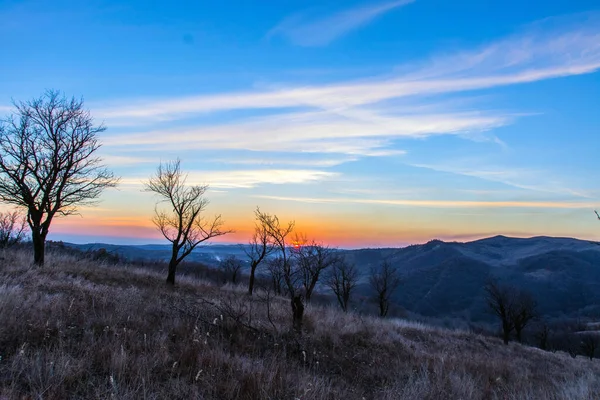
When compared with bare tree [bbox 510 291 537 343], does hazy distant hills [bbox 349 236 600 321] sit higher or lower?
lower

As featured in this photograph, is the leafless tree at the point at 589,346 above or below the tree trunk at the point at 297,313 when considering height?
below

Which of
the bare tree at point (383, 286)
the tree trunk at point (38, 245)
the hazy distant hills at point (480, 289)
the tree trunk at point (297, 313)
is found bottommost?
the hazy distant hills at point (480, 289)

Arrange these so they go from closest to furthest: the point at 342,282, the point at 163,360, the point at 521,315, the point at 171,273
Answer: the point at 163,360 < the point at 171,273 < the point at 342,282 < the point at 521,315

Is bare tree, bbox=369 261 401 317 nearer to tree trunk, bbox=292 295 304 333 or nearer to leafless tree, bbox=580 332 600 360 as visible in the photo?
tree trunk, bbox=292 295 304 333

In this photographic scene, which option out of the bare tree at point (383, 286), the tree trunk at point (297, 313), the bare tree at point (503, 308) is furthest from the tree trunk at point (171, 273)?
the bare tree at point (503, 308)

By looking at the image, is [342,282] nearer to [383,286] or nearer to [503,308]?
[383,286]

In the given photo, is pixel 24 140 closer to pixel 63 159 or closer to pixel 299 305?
pixel 63 159

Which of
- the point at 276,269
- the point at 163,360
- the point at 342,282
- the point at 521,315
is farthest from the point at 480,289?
the point at 163,360

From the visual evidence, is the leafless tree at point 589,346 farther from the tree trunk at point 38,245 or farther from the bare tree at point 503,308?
the tree trunk at point 38,245

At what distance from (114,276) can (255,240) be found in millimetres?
10339

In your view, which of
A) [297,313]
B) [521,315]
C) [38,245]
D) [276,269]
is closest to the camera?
[297,313]

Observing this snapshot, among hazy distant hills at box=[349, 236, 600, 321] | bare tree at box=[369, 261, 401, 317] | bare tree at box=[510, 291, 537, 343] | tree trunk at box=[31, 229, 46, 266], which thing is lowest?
hazy distant hills at box=[349, 236, 600, 321]

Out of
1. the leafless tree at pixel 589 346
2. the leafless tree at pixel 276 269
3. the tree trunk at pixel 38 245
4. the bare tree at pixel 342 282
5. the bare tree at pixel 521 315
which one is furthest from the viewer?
the leafless tree at pixel 589 346

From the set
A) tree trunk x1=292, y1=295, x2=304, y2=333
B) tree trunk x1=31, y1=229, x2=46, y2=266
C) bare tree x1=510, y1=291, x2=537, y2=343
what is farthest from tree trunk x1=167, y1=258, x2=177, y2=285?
bare tree x1=510, y1=291, x2=537, y2=343
